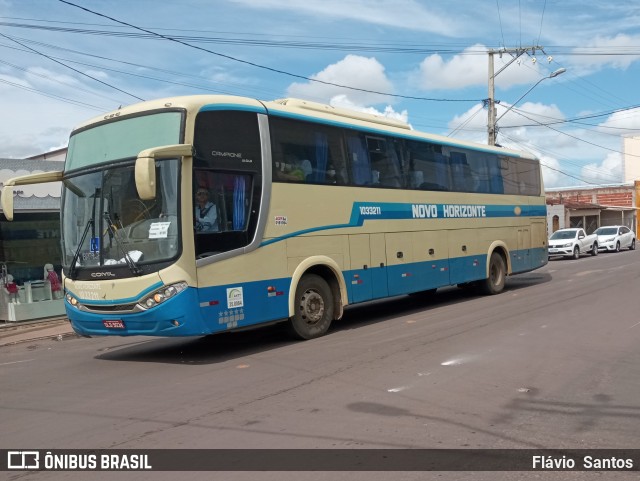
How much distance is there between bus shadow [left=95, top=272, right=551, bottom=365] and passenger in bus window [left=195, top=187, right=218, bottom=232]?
194 cm

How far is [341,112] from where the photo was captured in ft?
37.8

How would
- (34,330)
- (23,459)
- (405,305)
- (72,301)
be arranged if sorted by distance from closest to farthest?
1. (23,459)
2. (72,301)
3. (34,330)
4. (405,305)

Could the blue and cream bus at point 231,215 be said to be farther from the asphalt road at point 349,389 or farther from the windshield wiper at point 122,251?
the asphalt road at point 349,389

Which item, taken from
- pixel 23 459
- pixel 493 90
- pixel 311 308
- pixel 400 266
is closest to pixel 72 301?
pixel 311 308

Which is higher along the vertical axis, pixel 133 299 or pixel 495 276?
pixel 133 299

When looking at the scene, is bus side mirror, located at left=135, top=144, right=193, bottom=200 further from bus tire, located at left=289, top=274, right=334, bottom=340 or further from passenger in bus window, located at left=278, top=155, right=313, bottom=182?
bus tire, located at left=289, top=274, right=334, bottom=340

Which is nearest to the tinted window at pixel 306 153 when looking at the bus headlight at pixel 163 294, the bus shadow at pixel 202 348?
the bus headlight at pixel 163 294

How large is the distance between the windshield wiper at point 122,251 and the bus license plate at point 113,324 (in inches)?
30.4

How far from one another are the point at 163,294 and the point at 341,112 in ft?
17.0

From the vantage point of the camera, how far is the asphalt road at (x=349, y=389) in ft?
17.4

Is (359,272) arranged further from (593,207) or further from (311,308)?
(593,207)

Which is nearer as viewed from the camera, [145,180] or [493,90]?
[145,180]

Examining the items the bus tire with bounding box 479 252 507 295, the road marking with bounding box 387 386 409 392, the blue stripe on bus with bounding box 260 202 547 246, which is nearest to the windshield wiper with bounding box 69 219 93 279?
the blue stripe on bus with bounding box 260 202 547 246
